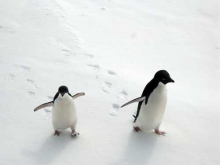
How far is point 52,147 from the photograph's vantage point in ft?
7.42

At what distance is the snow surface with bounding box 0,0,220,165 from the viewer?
228 cm

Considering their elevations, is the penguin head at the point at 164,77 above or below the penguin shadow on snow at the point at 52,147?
above

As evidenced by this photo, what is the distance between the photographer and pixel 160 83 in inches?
83.4

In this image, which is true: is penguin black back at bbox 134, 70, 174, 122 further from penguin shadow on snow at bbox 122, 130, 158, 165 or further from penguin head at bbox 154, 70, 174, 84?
penguin shadow on snow at bbox 122, 130, 158, 165

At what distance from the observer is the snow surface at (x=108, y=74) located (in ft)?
7.49

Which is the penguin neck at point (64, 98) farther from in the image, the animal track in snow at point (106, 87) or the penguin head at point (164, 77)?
the animal track in snow at point (106, 87)

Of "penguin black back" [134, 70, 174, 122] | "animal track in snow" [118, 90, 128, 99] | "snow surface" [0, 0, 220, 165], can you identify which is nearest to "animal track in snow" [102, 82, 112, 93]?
"snow surface" [0, 0, 220, 165]

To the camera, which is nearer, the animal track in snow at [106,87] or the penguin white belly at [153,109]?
the penguin white belly at [153,109]

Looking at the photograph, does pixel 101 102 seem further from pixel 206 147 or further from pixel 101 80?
pixel 206 147

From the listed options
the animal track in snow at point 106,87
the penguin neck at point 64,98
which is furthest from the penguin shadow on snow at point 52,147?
the animal track in snow at point 106,87

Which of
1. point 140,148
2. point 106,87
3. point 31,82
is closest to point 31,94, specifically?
point 31,82

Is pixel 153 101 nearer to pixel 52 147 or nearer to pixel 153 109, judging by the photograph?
pixel 153 109

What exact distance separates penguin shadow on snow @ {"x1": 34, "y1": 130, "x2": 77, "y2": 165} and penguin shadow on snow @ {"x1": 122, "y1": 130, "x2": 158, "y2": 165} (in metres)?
0.43

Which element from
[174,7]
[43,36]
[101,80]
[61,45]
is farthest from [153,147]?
[174,7]
